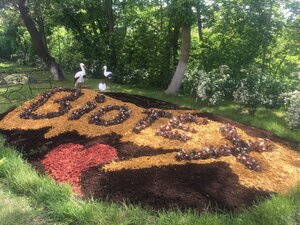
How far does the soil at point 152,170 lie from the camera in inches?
171

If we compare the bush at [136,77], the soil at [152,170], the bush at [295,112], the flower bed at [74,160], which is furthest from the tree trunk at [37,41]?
the bush at [295,112]

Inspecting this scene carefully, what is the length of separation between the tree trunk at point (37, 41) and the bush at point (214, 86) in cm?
649

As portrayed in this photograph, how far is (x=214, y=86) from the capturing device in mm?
9125

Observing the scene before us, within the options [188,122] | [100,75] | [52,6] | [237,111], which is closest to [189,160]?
[188,122]

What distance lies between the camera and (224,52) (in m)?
11.4

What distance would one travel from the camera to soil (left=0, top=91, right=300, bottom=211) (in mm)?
4340

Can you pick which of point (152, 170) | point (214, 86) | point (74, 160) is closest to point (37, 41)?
point (214, 86)

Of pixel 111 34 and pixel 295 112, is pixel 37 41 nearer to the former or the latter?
pixel 111 34

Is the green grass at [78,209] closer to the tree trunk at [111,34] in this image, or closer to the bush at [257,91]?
the bush at [257,91]

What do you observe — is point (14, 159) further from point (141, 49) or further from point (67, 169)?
point (141, 49)

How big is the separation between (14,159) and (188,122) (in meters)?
3.35

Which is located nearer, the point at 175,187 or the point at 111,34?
the point at 175,187

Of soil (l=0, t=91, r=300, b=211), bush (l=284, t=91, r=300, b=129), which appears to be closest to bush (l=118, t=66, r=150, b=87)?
soil (l=0, t=91, r=300, b=211)

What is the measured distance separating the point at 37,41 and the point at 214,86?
25.1ft
